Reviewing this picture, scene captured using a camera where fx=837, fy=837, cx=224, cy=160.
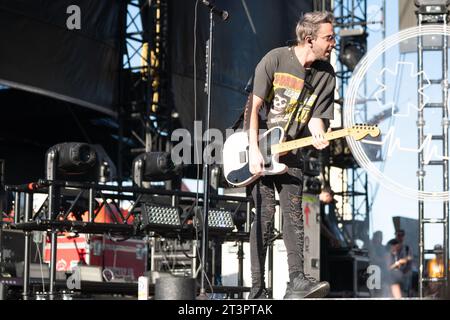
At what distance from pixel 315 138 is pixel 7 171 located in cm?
1018

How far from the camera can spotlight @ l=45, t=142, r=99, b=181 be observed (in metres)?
7.30

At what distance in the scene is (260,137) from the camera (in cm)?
507

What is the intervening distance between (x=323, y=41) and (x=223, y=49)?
27.8 ft

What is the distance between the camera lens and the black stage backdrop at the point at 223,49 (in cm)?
1309

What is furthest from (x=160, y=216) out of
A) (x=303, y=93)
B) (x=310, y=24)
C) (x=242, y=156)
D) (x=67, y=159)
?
(x=310, y=24)

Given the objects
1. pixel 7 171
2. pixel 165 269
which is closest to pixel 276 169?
pixel 165 269

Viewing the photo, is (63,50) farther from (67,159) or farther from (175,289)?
(175,289)

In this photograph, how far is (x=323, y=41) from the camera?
4859 mm

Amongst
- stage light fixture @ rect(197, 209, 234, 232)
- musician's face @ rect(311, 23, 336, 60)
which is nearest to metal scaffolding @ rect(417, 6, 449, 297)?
stage light fixture @ rect(197, 209, 234, 232)

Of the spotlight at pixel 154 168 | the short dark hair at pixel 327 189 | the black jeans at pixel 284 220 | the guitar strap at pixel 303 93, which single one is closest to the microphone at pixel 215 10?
the guitar strap at pixel 303 93

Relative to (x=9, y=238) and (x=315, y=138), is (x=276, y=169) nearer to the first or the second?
(x=315, y=138)

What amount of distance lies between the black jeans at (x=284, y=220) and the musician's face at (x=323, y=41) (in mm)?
713

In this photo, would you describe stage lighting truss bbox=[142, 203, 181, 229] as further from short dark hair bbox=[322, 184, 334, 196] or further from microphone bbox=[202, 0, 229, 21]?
short dark hair bbox=[322, 184, 334, 196]

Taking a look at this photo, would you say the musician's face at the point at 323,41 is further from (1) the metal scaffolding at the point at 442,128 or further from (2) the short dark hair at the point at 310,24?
(1) the metal scaffolding at the point at 442,128
